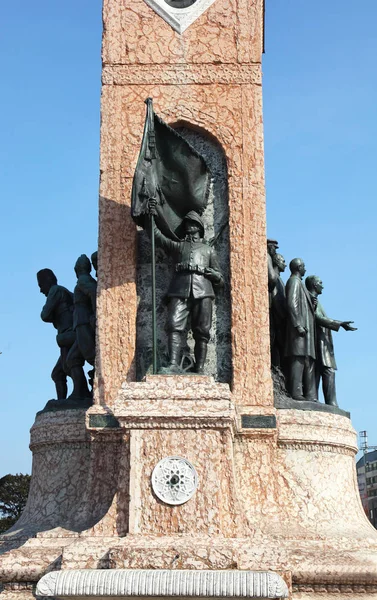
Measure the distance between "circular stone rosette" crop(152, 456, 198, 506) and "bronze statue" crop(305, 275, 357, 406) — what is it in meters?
3.10

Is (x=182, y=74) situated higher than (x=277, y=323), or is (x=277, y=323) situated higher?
(x=182, y=74)

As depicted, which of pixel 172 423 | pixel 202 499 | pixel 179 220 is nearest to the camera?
pixel 202 499

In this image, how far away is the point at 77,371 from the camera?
36.2 feet

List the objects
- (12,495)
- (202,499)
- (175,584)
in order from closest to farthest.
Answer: (175,584) < (202,499) < (12,495)

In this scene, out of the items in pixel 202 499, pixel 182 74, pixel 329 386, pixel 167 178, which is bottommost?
pixel 202 499

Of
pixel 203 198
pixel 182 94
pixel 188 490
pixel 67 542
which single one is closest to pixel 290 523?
pixel 188 490

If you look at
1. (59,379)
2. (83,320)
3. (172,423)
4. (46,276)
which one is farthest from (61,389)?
(172,423)

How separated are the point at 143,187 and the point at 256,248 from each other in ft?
5.06

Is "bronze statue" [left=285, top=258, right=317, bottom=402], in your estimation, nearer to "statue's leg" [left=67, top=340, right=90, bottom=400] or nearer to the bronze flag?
the bronze flag

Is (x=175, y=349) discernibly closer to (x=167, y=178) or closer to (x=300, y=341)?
(x=300, y=341)

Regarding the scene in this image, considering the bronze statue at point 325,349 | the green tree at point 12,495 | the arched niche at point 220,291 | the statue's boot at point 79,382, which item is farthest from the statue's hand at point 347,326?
the green tree at point 12,495

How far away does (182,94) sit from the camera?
10.9 metres

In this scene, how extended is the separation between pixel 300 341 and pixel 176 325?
68.4 inches

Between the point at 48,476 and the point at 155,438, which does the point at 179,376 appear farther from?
the point at 48,476
